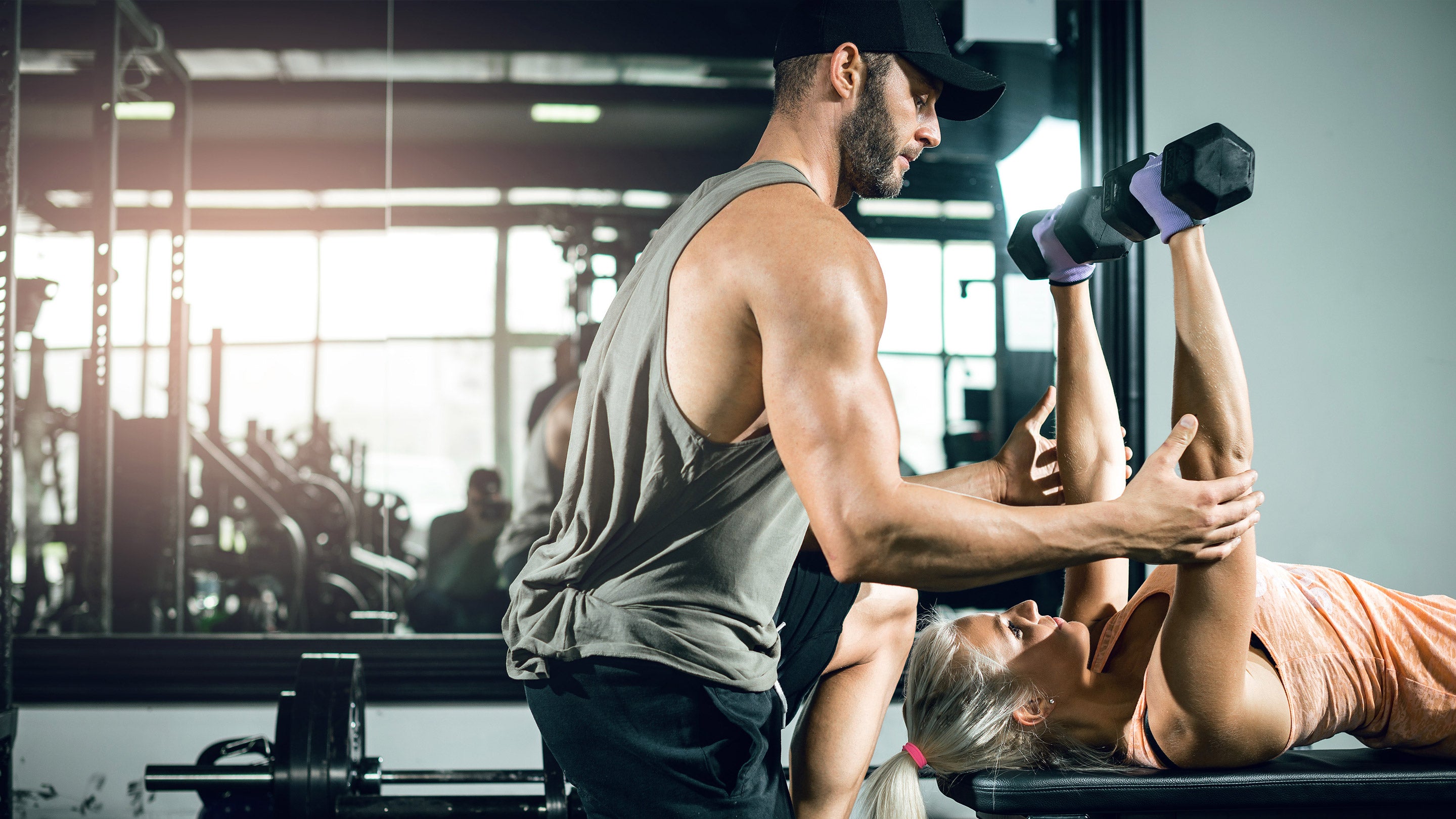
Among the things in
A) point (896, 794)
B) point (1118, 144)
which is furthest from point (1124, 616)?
point (1118, 144)

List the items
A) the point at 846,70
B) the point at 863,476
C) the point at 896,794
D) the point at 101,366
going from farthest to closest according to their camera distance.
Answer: the point at 101,366 < the point at 896,794 < the point at 846,70 < the point at 863,476

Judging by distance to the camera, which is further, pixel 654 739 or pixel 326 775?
pixel 326 775

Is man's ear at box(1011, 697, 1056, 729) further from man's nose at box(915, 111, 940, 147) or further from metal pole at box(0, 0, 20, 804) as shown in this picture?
metal pole at box(0, 0, 20, 804)

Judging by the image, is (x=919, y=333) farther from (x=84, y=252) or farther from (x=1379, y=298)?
(x=84, y=252)

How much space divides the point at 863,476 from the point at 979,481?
33.3 inches

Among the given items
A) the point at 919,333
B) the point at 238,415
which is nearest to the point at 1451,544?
the point at 919,333

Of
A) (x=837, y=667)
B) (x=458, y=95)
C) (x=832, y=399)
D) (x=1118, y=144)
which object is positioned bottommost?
(x=837, y=667)

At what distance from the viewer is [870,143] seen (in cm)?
115

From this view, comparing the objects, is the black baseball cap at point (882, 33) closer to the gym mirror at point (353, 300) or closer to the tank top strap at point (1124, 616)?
the tank top strap at point (1124, 616)

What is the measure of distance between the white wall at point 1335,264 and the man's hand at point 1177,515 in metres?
1.74

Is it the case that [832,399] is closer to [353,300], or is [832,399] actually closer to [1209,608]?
[1209,608]

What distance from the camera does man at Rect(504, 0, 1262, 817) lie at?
2.94 feet

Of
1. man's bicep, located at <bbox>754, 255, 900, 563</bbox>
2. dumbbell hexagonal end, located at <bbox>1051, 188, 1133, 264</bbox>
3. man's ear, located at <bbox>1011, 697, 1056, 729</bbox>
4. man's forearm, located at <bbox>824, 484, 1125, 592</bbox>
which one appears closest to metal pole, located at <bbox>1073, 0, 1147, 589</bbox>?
dumbbell hexagonal end, located at <bbox>1051, 188, 1133, 264</bbox>

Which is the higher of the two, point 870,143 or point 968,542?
point 870,143
